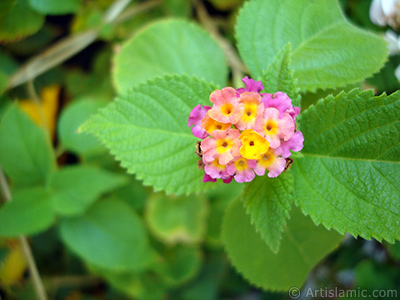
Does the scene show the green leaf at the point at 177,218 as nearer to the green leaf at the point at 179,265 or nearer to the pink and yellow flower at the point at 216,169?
the green leaf at the point at 179,265

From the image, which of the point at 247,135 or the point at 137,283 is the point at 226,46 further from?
the point at 137,283

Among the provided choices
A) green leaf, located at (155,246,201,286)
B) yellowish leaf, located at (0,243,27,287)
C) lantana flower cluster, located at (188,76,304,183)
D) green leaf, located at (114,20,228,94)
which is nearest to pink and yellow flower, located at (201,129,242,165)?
lantana flower cluster, located at (188,76,304,183)

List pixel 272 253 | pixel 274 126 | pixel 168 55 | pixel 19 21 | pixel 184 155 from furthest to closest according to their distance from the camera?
1. pixel 19 21
2. pixel 168 55
3. pixel 272 253
4. pixel 184 155
5. pixel 274 126

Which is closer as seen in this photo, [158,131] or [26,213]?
[158,131]

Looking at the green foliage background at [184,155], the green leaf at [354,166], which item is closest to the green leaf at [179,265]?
the green foliage background at [184,155]

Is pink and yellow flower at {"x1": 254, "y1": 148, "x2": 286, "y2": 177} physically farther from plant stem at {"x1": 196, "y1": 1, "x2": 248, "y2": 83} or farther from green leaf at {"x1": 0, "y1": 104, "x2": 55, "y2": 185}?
green leaf at {"x1": 0, "y1": 104, "x2": 55, "y2": 185}

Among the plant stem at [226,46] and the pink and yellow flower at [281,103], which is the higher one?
the pink and yellow flower at [281,103]

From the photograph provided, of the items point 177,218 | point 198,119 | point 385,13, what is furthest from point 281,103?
point 177,218
